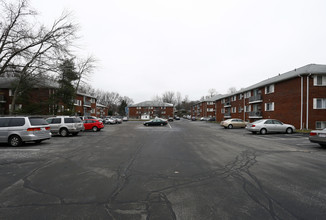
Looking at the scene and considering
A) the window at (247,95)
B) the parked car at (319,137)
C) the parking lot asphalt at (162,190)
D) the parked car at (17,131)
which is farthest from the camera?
the window at (247,95)

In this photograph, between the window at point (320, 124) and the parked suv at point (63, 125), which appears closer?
the parked suv at point (63, 125)

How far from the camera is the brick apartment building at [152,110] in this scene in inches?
3600

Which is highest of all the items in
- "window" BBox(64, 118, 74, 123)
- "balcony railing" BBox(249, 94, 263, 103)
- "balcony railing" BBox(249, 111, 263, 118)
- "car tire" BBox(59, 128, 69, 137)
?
"balcony railing" BBox(249, 94, 263, 103)

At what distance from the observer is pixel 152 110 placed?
93.8m

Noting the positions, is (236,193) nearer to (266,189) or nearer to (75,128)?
Result: (266,189)

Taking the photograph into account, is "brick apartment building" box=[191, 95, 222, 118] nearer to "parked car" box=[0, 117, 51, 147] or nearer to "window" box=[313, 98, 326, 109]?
"window" box=[313, 98, 326, 109]

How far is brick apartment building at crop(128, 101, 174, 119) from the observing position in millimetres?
91438

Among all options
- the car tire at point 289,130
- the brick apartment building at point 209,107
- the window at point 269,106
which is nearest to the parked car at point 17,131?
the car tire at point 289,130

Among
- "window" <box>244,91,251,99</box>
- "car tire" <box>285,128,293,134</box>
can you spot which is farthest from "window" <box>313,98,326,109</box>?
"window" <box>244,91,251,99</box>

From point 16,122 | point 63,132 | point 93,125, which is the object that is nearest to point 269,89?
point 93,125

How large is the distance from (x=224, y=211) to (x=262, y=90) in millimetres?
32885

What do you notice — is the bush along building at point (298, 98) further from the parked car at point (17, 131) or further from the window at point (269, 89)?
the parked car at point (17, 131)

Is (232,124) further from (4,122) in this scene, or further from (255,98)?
(4,122)

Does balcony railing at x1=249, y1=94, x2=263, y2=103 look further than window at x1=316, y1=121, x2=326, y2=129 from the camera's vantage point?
Yes
